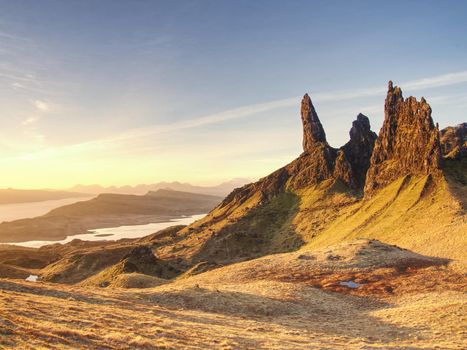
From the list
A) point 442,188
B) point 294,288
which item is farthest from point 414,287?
point 442,188

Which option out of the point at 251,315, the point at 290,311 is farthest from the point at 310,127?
the point at 251,315

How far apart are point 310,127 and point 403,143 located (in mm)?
71182

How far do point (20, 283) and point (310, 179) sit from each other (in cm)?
14318

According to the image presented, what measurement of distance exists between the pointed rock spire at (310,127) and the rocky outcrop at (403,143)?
173 ft

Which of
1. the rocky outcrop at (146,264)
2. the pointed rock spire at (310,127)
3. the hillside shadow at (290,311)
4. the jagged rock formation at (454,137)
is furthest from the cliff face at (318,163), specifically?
the hillside shadow at (290,311)

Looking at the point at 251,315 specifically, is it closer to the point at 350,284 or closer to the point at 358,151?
the point at 350,284

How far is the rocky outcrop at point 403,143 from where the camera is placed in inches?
4284

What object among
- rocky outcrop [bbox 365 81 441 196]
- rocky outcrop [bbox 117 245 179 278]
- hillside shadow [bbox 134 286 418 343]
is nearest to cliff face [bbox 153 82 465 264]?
rocky outcrop [bbox 365 81 441 196]

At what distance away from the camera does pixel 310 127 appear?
192 meters

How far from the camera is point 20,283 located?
3244cm

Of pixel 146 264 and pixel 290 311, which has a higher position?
pixel 290 311

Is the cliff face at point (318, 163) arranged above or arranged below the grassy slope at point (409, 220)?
above

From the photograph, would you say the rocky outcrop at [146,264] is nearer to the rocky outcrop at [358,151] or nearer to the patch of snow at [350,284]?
the patch of snow at [350,284]

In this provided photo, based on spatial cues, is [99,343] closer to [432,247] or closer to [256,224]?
[432,247]
